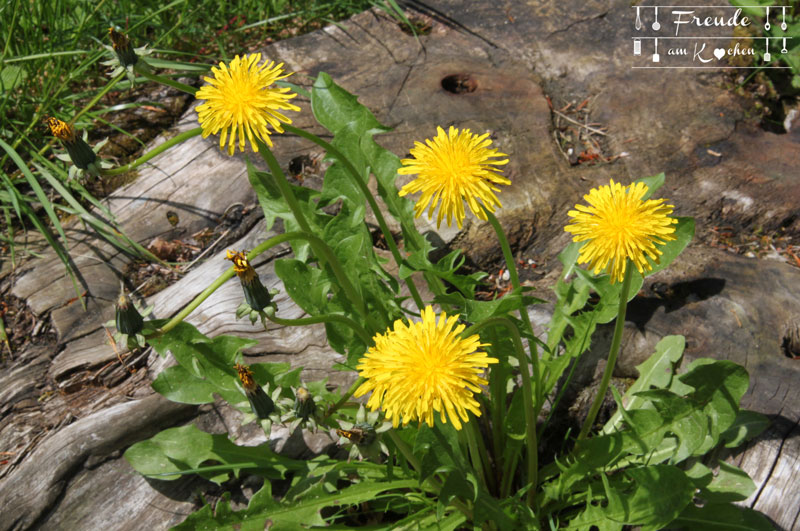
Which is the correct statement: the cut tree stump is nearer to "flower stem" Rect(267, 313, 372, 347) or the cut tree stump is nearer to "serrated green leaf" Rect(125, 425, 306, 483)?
"serrated green leaf" Rect(125, 425, 306, 483)

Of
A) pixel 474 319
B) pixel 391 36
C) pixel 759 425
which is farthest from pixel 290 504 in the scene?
pixel 391 36

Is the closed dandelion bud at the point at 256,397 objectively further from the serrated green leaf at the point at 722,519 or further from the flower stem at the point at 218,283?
the serrated green leaf at the point at 722,519

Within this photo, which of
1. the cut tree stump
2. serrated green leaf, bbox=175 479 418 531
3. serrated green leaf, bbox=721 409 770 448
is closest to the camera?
serrated green leaf, bbox=175 479 418 531

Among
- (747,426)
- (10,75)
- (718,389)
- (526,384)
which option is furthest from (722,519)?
(10,75)

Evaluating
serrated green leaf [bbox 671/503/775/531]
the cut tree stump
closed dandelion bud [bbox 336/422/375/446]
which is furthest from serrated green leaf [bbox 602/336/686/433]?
closed dandelion bud [bbox 336/422/375/446]

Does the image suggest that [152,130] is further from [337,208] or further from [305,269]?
[305,269]

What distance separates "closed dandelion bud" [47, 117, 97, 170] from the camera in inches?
62.8

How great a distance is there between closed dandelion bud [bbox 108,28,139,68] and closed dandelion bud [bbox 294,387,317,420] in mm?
966

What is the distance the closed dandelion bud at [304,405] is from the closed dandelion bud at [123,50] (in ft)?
3.17

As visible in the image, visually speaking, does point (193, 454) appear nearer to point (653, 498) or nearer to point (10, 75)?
point (653, 498)

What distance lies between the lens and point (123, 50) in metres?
1.65

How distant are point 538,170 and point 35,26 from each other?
279cm

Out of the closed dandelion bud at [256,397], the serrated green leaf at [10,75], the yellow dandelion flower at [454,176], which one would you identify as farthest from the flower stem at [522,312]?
the serrated green leaf at [10,75]

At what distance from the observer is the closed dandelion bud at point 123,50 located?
1.61 metres
